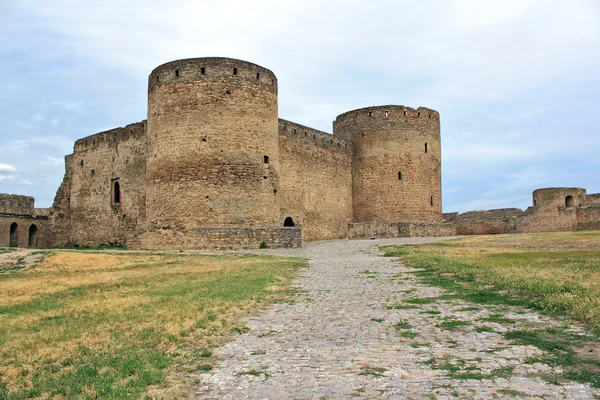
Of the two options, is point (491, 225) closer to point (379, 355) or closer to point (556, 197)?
point (556, 197)

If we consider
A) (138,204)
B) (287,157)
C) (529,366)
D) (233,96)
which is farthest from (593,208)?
(529,366)

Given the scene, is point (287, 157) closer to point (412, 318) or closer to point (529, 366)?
point (412, 318)

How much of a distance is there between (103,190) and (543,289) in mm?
26112

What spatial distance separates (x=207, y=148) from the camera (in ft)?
71.1

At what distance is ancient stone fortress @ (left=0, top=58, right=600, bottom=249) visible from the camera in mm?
21625

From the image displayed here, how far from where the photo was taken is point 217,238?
20.2 metres

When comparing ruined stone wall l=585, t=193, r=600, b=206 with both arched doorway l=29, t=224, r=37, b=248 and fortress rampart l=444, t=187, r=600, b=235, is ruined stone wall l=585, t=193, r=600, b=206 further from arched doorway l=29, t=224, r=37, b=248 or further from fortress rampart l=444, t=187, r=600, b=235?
arched doorway l=29, t=224, r=37, b=248

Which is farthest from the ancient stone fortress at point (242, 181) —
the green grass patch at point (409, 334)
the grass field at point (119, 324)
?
the green grass patch at point (409, 334)

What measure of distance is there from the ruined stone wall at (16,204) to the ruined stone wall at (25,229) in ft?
3.46

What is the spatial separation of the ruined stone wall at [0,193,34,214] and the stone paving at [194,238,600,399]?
26895 millimetres

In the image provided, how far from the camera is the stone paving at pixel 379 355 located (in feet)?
13.3

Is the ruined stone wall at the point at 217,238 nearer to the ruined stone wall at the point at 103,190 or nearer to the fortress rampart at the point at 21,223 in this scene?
the ruined stone wall at the point at 103,190

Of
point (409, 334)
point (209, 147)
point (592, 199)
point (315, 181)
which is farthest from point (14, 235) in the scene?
point (592, 199)

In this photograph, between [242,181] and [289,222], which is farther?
[289,222]
